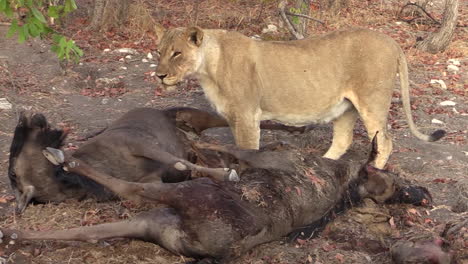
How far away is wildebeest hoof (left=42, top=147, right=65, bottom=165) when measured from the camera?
4.20 metres

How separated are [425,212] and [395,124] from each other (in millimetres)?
2496

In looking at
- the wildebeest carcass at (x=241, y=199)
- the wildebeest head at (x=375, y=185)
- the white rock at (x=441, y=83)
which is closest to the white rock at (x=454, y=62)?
the white rock at (x=441, y=83)

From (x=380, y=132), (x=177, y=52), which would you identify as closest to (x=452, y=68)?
(x=380, y=132)

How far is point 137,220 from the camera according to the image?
12.7 feet

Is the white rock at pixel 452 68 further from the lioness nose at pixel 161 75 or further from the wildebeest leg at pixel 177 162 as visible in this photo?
the wildebeest leg at pixel 177 162

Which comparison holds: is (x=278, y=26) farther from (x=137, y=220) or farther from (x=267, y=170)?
(x=137, y=220)

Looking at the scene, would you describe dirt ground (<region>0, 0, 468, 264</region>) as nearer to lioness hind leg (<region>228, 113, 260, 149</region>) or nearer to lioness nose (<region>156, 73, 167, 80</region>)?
lioness hind leg (<region>228, 113, 260, 149</region>)

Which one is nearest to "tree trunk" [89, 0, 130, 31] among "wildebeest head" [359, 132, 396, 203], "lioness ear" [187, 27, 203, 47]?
"lioness ear" [187, 27, 203, 47]

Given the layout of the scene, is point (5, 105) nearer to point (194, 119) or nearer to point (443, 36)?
A: point (194, 119)

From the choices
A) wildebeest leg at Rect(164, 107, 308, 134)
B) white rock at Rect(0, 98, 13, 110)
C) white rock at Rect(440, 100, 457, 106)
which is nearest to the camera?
wildebeest leg at Rect(164, 107, 308, 134)

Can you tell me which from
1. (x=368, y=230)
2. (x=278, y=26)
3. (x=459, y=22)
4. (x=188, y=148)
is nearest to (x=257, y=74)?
(x=188, y=148)

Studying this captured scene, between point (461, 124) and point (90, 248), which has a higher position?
point (90, 248)

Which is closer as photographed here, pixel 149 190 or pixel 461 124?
pixel 149 190

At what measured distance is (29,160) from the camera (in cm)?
432
